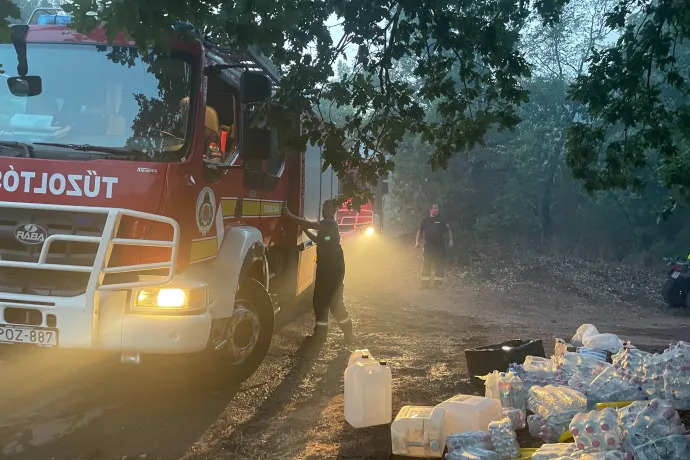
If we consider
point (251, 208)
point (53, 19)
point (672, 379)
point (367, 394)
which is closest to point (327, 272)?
point (251, 208)

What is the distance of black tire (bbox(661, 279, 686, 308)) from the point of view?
11.3m

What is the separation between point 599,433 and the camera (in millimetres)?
3299

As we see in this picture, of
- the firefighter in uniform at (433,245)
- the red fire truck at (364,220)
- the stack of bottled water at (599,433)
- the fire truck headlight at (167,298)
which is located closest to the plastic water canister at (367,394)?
the fire truck headlight at (167,298)

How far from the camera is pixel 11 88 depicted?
14.9 feet

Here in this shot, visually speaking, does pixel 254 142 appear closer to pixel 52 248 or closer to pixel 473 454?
Result: pixel 52 248

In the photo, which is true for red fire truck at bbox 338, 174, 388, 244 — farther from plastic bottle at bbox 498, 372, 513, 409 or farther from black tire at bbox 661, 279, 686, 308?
plastic bottle at bbox 498, 372, 513, 409

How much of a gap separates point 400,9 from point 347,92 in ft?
2.89

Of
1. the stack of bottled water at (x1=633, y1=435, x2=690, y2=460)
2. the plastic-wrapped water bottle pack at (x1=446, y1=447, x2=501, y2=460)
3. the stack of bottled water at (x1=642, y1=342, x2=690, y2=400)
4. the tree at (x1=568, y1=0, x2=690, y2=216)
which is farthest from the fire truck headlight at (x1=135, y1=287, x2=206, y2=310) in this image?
the tree at (x1=568, y1=0, x2=690, y2=216)

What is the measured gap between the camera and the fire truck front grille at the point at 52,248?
409 centimetres

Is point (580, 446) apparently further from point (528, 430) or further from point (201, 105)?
point (201, 105)

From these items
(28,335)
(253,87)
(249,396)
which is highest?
(253,87)

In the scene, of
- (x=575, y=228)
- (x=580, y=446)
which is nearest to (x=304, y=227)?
(x=580, y=446)

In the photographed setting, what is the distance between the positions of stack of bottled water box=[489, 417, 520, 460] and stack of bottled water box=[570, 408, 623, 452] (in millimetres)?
327

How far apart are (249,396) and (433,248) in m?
8.24
